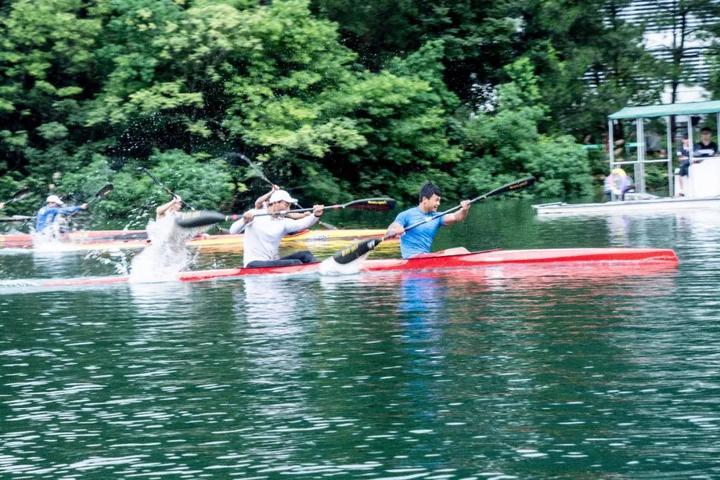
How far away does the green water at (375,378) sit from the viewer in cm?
779

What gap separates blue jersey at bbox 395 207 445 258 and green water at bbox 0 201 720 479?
1.42 ft

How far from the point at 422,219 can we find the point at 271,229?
2040 mm

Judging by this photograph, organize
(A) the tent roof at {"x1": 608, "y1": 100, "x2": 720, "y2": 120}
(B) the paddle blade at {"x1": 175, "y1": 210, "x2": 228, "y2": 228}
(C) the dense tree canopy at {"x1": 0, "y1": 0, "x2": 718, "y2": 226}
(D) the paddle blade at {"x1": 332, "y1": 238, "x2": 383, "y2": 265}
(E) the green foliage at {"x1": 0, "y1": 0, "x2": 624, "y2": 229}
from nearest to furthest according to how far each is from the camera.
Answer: (D) the paddle blade at {"x1": 332, "y1": 238, "x2": 383, "y2": 265} < (B) the paddle blade at {"x1": 175, "y1": 210, "x2": 228, "y2": 228} < (A) the tent roof at {"x1": 608, "y1": 100, "x2": 720, "y2": 120} < (E) the green foliage at {"x1": 0, "y1": 0, "x2": 624, "y2": 229} < (C) the dense tree canopy at {"x1": 0, "y1": 0, "x2": 718, "y2": 226}

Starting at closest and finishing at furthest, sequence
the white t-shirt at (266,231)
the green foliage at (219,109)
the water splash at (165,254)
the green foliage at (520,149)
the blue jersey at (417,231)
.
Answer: the blue jersey at (417,231) < the white t-shirt at (266,231) < the water splash at (165,254) < the green foliage at (219,109) < the green foliage at (520,149)

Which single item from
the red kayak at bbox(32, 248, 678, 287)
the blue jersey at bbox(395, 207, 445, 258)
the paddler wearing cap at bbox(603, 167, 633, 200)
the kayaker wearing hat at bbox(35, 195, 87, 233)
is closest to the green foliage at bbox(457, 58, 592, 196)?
the paddler wearing cap at bbox(603, 167, 633, 200)

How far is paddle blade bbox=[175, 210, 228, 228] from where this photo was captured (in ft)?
57.6

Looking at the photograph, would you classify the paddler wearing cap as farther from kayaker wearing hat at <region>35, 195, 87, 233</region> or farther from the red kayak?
the red kayak

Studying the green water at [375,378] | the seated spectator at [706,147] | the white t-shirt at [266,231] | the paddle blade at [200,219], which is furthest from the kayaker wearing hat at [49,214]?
the seated spectator at [706,147]

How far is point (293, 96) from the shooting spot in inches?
1436

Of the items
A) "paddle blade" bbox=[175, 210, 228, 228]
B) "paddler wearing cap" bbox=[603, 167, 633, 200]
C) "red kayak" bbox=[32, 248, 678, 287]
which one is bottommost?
"red kayak" bbox=[32, 248, 678, 287]

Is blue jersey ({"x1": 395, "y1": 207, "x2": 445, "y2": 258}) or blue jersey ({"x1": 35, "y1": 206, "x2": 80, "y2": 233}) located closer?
blue jersey ({"x1": 395, "y1": 207, "x2": 445, "y2": 258})

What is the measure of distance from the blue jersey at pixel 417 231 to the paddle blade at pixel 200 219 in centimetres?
248

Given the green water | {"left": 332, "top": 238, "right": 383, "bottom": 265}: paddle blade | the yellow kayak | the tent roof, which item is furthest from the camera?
the tent roof

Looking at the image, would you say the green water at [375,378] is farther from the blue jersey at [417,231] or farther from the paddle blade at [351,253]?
the paddle blade at [351,253]
